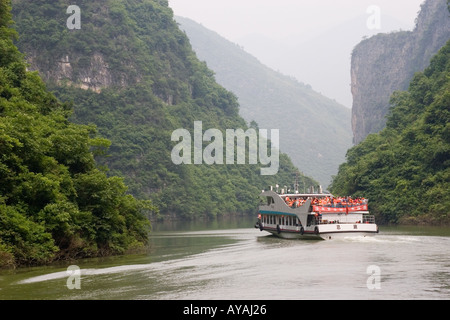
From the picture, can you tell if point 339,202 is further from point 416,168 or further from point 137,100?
point 137,100

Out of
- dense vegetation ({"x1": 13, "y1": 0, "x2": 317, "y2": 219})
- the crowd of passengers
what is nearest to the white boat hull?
the crowd of passengers

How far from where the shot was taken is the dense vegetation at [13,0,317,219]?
11031 centimetres

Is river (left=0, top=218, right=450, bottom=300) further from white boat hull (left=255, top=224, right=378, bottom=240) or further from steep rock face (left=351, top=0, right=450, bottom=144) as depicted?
steep rock face (left=351, top=0, right=450, bottom=144)

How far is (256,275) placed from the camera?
28062 millimetres

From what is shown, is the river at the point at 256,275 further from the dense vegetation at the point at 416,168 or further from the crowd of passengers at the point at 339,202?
the dense vegetation at the point at 416,168

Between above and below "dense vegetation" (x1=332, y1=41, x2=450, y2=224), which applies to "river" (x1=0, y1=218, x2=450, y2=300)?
below

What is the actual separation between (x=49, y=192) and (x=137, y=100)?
9065 centimetres

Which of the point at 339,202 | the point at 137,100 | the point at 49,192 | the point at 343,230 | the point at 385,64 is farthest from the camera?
the point at 385,64

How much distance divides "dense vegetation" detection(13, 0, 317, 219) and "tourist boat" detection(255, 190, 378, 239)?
57.4 metres

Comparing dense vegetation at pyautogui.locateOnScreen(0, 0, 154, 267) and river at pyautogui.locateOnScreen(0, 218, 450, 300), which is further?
dense vegetation at pyautogui.locateOnScreen(0, 0, 154, 267)

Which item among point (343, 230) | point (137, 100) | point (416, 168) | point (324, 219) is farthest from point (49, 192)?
point (137, 100)

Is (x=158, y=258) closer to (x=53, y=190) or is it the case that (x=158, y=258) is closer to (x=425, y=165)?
(x=53, y=190)

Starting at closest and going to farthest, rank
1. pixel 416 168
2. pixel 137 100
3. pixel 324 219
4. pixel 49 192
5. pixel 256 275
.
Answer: pixel 256 275, pixel 49 192, pixel 324 219, pixel 416 168, pixel 137 100

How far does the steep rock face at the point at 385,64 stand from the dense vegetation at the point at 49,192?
10212 cm
